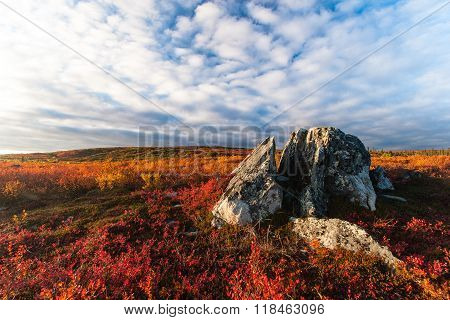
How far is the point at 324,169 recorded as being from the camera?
1194 centimetres

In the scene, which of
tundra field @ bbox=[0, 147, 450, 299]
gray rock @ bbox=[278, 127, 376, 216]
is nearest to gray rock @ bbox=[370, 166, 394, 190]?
tundra field @ bbox=[0, 147, 450, 299]

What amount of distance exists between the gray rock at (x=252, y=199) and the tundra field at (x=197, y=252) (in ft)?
1.59

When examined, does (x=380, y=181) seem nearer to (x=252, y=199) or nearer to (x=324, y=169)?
(x=324, y=169)

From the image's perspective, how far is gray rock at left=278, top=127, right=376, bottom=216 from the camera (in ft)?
35.8

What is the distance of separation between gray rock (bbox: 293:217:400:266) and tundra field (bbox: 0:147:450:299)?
29 cm

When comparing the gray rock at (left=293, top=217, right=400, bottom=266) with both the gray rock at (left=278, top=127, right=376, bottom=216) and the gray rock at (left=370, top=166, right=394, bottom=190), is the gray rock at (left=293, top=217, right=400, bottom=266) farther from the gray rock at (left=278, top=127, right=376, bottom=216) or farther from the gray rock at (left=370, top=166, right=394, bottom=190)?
the gray rock at (left=370, top=166, right=394, bottom=190)

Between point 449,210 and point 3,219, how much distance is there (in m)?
23.0

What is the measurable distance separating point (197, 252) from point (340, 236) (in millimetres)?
5351

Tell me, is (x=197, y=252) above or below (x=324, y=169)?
below

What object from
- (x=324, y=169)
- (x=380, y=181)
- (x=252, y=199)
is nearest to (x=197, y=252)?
(x=252, y=199)

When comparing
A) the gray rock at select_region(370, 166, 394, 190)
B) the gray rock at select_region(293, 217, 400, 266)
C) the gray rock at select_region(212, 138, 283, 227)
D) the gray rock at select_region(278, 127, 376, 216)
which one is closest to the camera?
the gray rock at select_region(293, 217, 400, 266)

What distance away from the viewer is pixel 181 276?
7.46 meters

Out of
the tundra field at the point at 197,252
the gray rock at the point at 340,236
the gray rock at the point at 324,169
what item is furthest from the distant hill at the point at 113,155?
the gray rock at the point at 340,236

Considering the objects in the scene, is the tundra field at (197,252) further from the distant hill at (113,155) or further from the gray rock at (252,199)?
the distant hill at (113,155)
